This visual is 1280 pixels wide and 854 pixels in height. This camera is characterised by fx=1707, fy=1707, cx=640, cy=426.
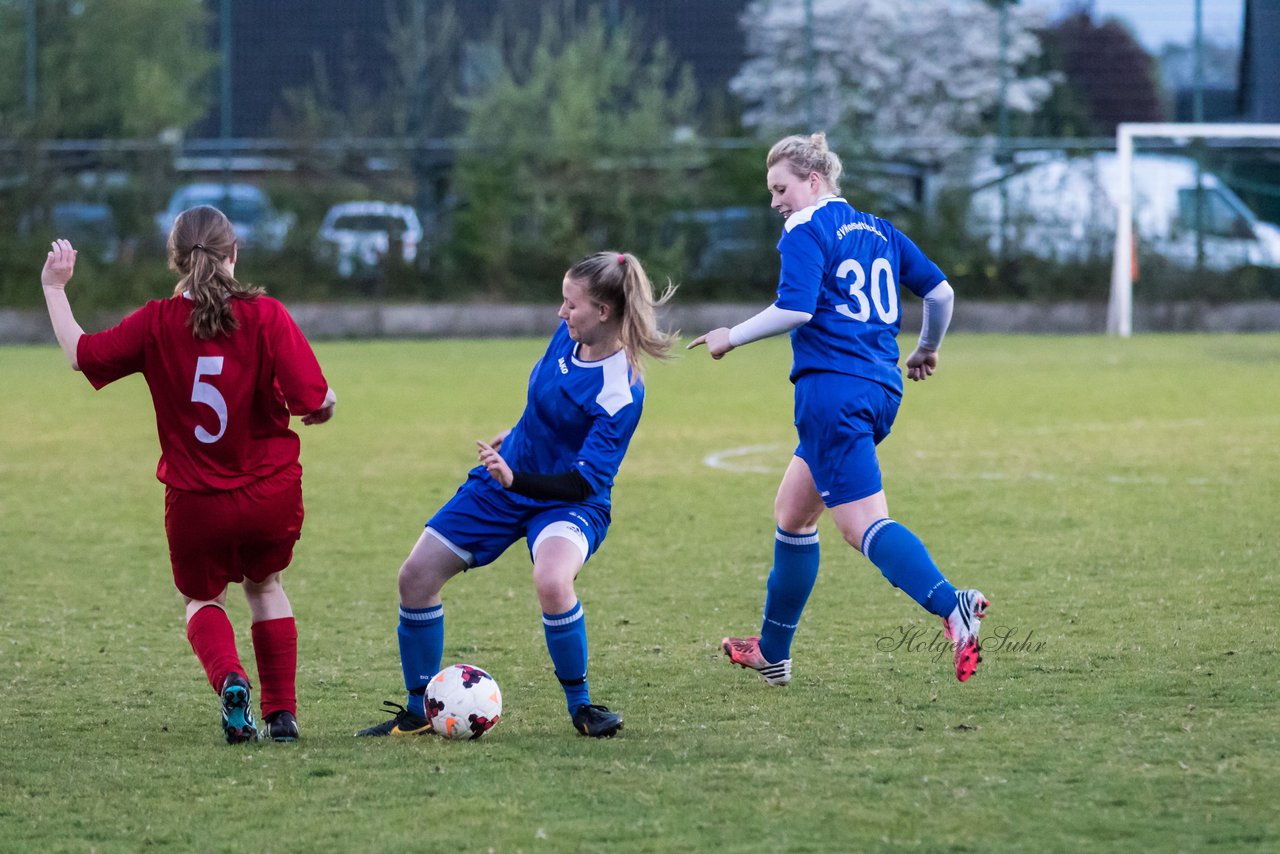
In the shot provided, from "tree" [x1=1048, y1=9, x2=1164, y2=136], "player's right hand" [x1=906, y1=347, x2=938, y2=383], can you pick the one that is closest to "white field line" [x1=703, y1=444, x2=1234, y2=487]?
"player's right hand" [x1=906, y1=347, x2=938, y2=383]

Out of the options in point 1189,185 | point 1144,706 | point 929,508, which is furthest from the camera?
point 1189,185

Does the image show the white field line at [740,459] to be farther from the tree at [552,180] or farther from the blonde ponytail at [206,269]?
the tree at [552,180]

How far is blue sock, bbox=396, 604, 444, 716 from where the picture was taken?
5000mm

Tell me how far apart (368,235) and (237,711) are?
20.1 meters

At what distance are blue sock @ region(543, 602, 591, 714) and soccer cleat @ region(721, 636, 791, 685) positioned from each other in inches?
Result: 33.6

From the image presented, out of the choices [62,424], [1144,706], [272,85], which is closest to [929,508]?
[1144,706]

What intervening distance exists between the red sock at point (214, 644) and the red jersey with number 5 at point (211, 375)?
42 centimetres

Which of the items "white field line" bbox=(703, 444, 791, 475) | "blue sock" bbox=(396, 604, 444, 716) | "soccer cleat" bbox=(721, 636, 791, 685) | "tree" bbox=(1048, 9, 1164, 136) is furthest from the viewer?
"tree" bbox=(1048, 9, 1164, 136)

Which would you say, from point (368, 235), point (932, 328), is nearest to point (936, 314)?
point (932, 328)

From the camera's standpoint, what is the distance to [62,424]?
14219 millimetres

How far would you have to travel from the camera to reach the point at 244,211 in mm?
24328

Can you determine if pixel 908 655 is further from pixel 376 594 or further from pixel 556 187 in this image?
pixel 556 187

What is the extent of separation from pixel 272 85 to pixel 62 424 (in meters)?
12.8

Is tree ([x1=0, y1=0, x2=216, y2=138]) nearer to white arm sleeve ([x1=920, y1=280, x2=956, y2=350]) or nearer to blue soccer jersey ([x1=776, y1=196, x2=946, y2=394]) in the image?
white arm sleeve ([x1=920, y1=280, x2=956, y2=350])
